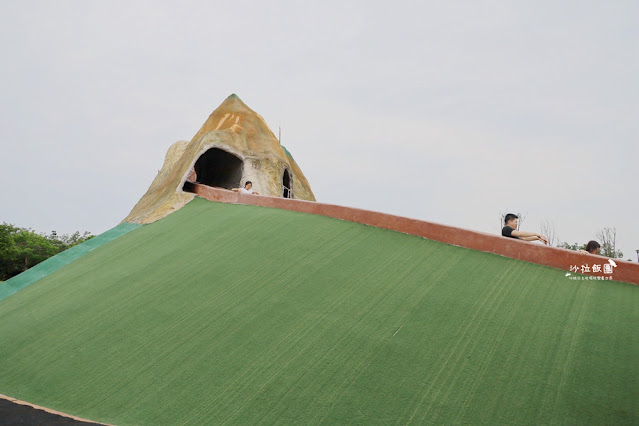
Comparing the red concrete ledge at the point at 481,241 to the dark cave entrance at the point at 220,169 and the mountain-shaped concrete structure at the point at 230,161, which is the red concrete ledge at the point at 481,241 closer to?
the mountain-shaped concrete structure at the point at 230,161

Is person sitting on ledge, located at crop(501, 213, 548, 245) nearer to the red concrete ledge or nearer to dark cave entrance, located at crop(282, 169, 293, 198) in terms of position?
the red concrete ledge

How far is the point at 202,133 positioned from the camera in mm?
21391

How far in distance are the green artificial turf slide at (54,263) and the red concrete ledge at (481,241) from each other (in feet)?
→ 17.8

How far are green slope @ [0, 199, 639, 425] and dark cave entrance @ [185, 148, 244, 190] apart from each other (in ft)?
32.4

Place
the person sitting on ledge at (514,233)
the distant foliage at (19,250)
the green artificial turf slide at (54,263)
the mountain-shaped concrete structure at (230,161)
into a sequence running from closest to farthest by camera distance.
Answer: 1. the person sitting on ledge at (514,233)
2. the green artificial turf slide at (54,263)
3. the mountain-shaped concrete structure at (230,161)
4. the distant foliage at (19,250)

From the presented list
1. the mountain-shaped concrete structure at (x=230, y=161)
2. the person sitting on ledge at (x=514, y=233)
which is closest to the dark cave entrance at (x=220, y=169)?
the mountain-shaped concrete structure at (x=230, y=161)

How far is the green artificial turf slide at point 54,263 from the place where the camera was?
571 inches

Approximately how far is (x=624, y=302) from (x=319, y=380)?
14.7 feet

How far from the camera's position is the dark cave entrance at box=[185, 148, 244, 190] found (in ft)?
70.6

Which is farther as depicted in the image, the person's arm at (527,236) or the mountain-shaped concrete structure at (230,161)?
the mountain-shaped concrete structure at (230,161)

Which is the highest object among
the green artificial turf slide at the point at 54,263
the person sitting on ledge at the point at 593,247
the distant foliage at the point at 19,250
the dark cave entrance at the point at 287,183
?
the person sitting on ledge at the point at 593,247

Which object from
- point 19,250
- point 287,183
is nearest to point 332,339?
point 287,183

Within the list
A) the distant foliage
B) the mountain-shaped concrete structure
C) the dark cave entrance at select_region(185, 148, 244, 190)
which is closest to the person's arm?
the mountain-shaped concrete structure

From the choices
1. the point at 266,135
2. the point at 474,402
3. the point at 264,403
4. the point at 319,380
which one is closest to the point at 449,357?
the point at 474,402
